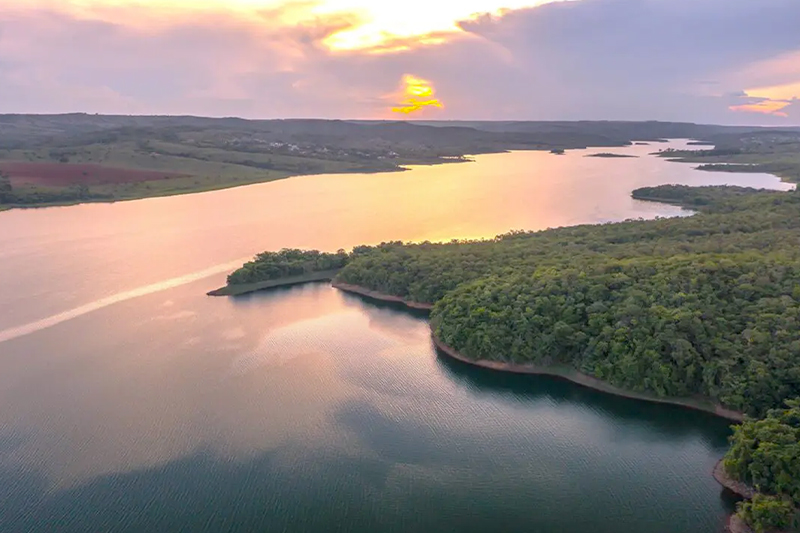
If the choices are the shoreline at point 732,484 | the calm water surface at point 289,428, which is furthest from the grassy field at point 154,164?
the shoreline at point 732,484

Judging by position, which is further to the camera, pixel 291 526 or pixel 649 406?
pixel 649 406

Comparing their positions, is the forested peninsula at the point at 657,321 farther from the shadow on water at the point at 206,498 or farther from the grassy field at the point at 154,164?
the grassy field at the point at 154,164

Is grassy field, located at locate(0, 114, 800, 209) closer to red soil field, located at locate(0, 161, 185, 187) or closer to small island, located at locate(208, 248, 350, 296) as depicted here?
red soil field, located at locate(0, 161, 185, 187)

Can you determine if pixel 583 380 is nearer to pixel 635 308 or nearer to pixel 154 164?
pixel 635 308

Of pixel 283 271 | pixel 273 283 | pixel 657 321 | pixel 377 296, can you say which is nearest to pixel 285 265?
pixel 283 271

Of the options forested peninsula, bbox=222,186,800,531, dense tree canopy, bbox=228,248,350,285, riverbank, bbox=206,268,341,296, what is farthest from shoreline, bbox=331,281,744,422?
A: dense tree canopy, bbox=228,248,350,285

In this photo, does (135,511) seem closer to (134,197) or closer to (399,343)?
(399,343)

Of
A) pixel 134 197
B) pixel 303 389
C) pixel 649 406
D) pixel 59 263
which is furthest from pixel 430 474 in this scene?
pixel 134 197
